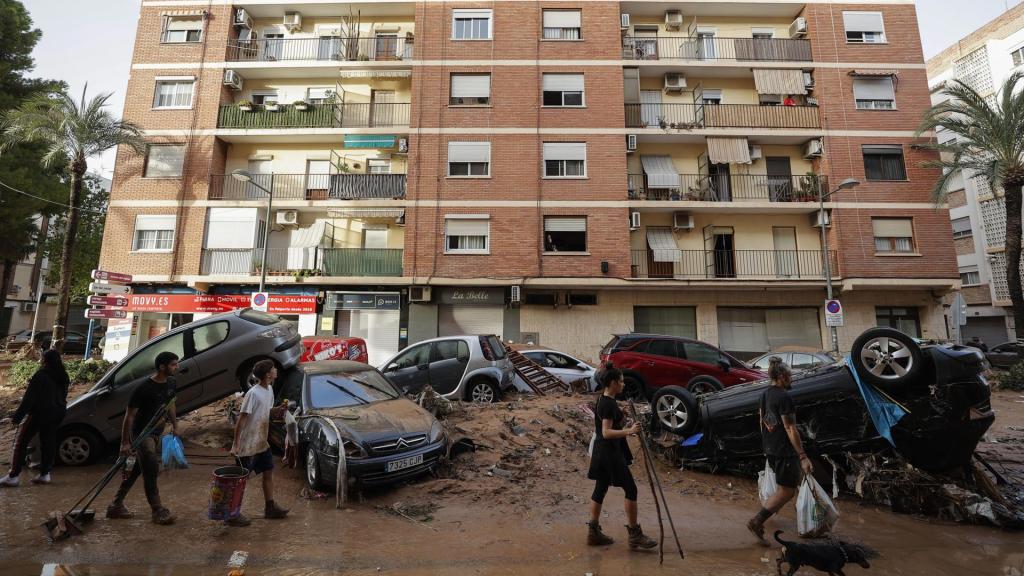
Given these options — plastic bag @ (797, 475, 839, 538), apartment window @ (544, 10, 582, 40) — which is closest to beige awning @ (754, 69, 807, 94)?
apartment window @ (544, 10, 582, 40)

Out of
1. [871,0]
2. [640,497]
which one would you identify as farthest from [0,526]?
[871,0]

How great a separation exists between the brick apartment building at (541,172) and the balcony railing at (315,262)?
91 mm

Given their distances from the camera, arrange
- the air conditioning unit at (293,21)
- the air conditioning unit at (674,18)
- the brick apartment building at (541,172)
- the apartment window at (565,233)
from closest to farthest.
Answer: the brick apartment building at (541,172) → the apartment window at (565,233) → the air conditioning unit at (674,18) → the air conditioning unit at (293,21)

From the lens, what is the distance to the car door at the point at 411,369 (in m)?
10.1

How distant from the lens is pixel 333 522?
490cm

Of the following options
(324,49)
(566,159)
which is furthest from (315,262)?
(566,159)

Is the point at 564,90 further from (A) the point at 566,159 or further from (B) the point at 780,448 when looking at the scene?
(B) the point at 780,448

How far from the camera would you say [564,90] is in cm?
1916

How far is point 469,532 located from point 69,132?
21.2 m

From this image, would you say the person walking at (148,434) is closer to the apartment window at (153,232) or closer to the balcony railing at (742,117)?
the apartment window at (153,232)

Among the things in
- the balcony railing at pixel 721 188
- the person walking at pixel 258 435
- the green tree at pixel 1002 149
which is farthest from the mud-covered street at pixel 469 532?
the green tree at pixel 1002 149

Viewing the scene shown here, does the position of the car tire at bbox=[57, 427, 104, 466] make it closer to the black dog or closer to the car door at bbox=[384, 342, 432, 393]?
the car door at bbox=[384, 342, 432, 393]

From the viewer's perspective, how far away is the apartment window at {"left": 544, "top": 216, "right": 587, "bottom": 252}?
18.2 metres

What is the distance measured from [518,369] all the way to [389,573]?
730 cm
